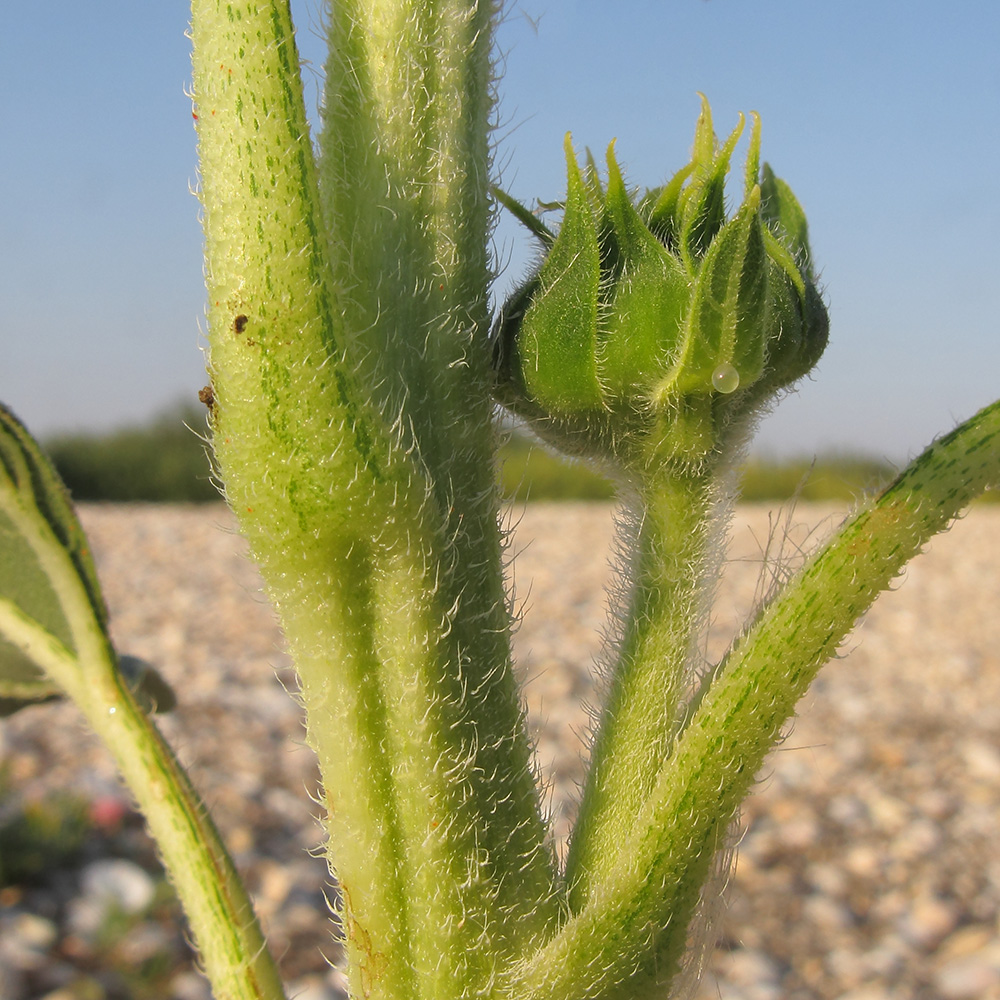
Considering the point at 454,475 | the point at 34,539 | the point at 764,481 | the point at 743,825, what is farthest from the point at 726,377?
the point at 764,481

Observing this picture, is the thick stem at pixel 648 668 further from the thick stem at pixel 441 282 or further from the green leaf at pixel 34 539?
the green leaf at pixel 34 539

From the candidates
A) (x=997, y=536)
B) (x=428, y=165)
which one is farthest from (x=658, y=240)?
(x=997, y=536)

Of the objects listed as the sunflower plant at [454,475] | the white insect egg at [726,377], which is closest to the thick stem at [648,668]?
the sunflower plant at [454,475]

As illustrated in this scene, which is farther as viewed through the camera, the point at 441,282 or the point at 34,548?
the point at 34,548

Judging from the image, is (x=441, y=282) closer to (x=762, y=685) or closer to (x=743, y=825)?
(x=762, y=685)

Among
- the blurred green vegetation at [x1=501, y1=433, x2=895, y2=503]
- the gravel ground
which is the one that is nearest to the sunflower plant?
the gravel ground
